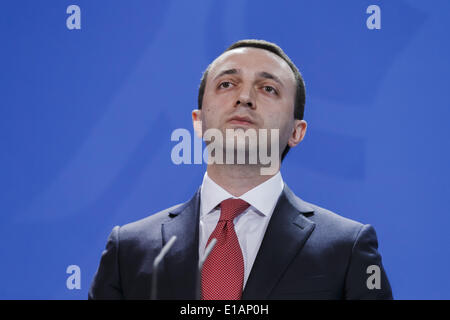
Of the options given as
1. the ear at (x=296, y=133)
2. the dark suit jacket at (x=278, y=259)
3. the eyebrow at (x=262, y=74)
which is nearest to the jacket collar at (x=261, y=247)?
the dark suit jacket at (x=278, y=259)

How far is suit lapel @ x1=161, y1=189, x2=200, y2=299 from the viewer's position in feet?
4.96

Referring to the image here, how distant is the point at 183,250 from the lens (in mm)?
1585

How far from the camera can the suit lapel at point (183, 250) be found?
1512 millimetres

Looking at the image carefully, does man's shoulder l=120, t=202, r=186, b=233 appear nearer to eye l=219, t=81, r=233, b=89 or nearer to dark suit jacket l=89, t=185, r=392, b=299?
dark suit jacket l=89, t=185, r=392, b=299

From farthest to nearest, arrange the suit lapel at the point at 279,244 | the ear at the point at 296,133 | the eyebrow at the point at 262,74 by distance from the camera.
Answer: the ear at the point at 296,133 < the eyebrow at the point at 262,74 < the suit lapel at the point at 279,244

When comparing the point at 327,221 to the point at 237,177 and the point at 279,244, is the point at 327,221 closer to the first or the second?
the point at 279,244

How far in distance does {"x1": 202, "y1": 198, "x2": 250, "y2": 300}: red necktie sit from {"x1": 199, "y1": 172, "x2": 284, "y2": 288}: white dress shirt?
4 cm

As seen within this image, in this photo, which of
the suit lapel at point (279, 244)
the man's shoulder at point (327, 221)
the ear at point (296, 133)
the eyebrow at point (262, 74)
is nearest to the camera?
the suit lapel at point (279, 244)

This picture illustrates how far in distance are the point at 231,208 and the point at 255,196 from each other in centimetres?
9

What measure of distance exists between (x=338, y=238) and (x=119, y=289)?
0.60 meters

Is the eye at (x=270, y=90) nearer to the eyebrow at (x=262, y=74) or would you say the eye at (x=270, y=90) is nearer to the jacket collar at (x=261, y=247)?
the eyebrow at (x=262, y=74)

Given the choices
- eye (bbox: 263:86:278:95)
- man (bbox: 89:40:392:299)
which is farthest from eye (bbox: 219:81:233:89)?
eye (bbox: 263:86:278:95)

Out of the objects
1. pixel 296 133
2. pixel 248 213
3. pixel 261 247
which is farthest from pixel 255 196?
pixel 296 133
